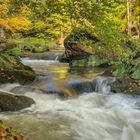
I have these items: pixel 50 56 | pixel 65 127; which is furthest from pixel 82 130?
pixel 50 56

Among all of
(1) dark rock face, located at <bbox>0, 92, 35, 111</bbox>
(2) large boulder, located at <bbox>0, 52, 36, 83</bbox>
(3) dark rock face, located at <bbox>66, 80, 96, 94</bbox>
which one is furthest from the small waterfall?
(1) dark rock face, located at <bbox>0, 92, 35, 111</bbox>

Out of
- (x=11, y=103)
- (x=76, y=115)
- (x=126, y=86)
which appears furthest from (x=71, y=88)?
(x=11, y=103)

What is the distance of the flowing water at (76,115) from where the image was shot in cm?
667

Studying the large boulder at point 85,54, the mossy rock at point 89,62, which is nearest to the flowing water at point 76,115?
the mossy rock at point 89,62

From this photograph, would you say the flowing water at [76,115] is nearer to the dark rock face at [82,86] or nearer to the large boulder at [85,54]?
the dark rock face at [82,86]

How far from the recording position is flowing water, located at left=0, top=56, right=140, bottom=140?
6.67 m

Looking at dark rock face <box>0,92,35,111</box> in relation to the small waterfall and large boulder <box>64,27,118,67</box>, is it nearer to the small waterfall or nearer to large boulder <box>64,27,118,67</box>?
the small waterfall

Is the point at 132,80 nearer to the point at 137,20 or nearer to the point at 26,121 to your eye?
the point at 26,121

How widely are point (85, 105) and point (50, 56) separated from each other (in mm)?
11267

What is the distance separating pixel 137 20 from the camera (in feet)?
94.7

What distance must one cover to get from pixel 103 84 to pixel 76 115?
319 centimetres

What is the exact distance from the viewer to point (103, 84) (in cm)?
1113

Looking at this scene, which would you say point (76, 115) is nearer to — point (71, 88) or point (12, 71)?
point (71, 88)

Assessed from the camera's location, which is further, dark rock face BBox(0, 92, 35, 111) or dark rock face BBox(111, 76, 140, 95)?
dark rock face BBox(111, 76, 140, 95)
